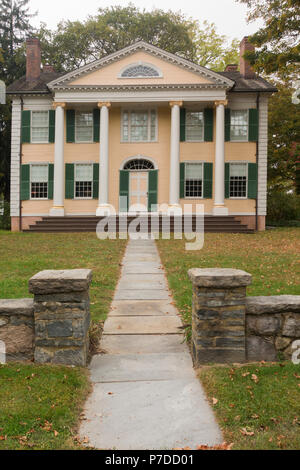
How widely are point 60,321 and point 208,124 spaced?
63.1ft

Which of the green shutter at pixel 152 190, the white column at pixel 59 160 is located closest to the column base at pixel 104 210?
the white column at pixel 59 160

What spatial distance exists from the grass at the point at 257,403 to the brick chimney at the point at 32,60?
74.6 ft

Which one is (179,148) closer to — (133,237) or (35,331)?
(133,237)

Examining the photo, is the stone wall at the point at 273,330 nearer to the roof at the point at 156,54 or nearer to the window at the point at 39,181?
the roof at the point at 156,54

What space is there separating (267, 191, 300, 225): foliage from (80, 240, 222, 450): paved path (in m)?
25.0

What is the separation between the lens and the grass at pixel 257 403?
2.92 meters

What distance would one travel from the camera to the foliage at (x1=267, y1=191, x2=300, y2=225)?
96.9ft

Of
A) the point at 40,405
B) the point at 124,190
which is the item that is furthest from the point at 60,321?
the point at 124,190

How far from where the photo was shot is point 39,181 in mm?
22016

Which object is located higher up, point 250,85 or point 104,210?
point 250,85

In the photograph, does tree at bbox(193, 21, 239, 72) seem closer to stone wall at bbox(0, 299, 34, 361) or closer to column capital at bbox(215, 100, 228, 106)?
column capital at bbox(215, 100, 228, 106)

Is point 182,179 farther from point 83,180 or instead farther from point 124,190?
point 83,180

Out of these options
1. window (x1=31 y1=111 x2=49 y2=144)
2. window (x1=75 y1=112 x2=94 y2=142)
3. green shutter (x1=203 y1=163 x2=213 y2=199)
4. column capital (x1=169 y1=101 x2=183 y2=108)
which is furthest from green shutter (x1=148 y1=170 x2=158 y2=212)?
window (x1=31 y1=111 x2=49 y2=144)
